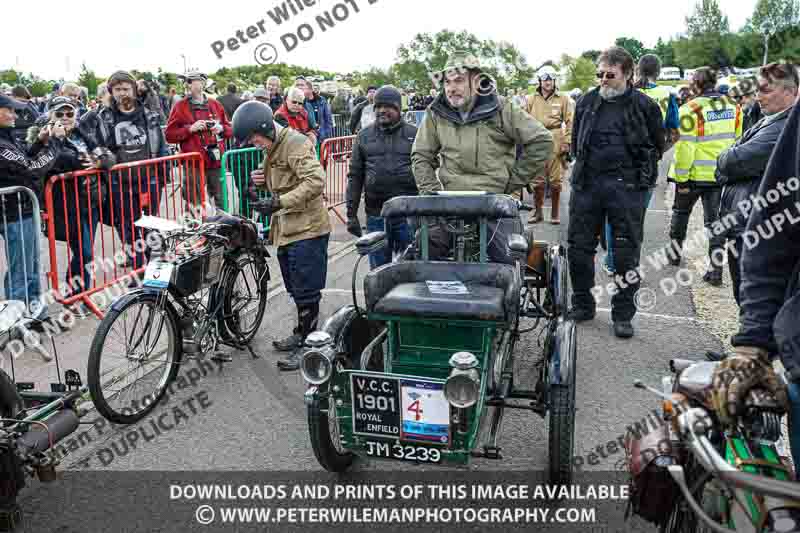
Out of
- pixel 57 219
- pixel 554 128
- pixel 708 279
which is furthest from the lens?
pixel 554 128

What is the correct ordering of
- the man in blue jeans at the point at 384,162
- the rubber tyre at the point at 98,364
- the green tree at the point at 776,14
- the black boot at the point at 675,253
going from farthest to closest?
the black boot at the point at 675,253 → the man in blue jeans at the point at 384,162 → the green tree at the point at 776,14 → the rubber tyre at the point at 98,364

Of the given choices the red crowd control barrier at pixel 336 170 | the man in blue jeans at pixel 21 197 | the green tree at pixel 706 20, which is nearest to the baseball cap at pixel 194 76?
the red crowd control barrier at pixel 336 170

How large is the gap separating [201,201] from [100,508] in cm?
516

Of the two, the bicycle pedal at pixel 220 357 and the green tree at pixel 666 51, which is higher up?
the green tree at pixel 666 51

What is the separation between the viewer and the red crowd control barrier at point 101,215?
245 inches

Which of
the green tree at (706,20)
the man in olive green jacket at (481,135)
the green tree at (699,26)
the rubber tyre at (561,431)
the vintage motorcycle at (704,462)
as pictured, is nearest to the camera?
the vintage motorcycle at (704,462)

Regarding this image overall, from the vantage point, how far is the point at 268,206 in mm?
5203

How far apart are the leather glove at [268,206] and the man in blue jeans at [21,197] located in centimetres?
199

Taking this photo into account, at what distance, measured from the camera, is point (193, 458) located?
4023 millimetres

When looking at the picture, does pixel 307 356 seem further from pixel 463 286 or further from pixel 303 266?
pixel 303 266

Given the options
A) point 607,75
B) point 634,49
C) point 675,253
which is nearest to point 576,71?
point 634,49

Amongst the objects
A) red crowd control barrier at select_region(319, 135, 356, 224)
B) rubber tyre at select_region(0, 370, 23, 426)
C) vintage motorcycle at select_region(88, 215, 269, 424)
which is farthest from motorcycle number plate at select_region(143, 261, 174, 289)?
red crowd control barrier at select_region(319, 135, 356, 224)

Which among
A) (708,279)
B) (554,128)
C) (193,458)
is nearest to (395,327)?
(193,458)

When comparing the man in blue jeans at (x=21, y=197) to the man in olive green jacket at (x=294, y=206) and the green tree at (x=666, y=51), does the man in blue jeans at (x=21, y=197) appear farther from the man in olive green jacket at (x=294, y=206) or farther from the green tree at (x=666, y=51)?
the green tree at (x=666, y=51)
